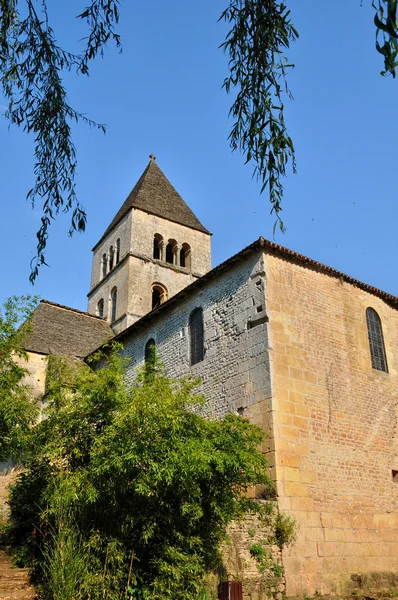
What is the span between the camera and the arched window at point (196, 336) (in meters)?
13.5

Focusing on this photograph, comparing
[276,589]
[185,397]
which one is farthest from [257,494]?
[185,397]

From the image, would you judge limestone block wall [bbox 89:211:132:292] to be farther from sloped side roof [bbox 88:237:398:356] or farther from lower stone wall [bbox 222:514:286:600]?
lower stone wall [bbox 222:514:286:600]

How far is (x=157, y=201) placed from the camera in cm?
2894

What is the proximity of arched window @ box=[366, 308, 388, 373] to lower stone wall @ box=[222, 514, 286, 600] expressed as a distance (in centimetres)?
593

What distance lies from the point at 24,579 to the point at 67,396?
3.30 metres

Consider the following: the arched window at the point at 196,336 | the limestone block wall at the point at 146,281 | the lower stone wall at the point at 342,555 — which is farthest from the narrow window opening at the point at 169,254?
the lower stone wall at the point at 342,555

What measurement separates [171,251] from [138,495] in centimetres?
2084

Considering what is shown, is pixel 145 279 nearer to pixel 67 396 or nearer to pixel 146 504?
pixel 67 396

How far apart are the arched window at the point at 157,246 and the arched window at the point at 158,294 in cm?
192

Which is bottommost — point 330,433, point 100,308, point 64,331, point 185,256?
point 330,433

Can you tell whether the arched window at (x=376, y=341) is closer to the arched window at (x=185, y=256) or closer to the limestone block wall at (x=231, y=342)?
the limestone block wall at (x=231, y=342)

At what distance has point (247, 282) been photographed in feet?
40.6

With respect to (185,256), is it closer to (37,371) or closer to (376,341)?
(37,371)

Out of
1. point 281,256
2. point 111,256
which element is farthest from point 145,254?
point 281,256
